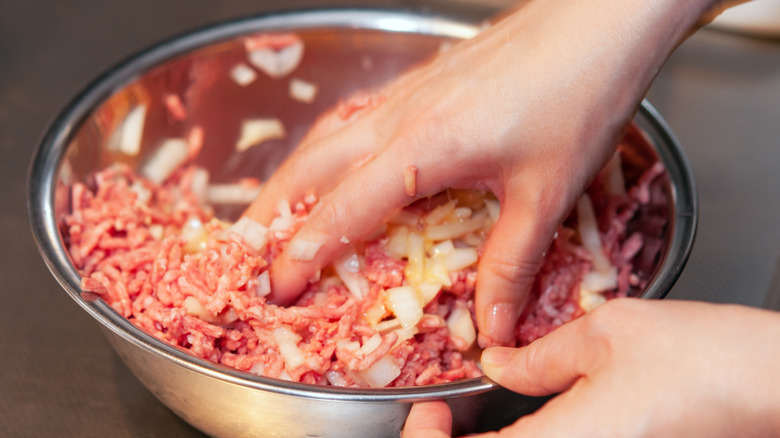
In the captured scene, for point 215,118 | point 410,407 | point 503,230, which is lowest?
point 410,407

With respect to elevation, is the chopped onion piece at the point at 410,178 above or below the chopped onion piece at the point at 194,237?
above

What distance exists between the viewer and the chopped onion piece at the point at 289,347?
1142mm

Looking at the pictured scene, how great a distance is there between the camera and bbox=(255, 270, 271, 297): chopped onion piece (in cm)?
125

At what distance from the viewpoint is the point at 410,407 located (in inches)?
38.6

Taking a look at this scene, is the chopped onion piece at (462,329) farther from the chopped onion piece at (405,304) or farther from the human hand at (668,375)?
the human hand at (668,375)

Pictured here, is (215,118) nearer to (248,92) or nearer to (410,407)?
(248,92)

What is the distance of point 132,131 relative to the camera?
162 centimetres


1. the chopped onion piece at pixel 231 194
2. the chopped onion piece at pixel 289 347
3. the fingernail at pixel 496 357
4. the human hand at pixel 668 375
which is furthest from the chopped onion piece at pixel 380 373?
the chopped onion piece at pixel 231 194

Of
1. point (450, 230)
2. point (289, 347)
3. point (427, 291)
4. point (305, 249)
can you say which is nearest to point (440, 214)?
point (450, 230)

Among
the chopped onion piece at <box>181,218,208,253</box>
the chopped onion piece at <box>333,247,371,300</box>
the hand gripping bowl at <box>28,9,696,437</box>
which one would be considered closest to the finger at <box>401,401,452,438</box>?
the hand gripping bowl at <box>28,9,696,437</box>

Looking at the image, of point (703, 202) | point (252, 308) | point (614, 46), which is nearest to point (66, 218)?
point (252, 308)

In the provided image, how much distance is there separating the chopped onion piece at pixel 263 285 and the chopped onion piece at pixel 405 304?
0.22 m

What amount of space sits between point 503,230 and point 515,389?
0.98 feet

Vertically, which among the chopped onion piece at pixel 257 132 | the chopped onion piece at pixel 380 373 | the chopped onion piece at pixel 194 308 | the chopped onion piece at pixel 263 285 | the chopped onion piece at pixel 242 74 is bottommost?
the chopped onion piece at pixel 380 373
